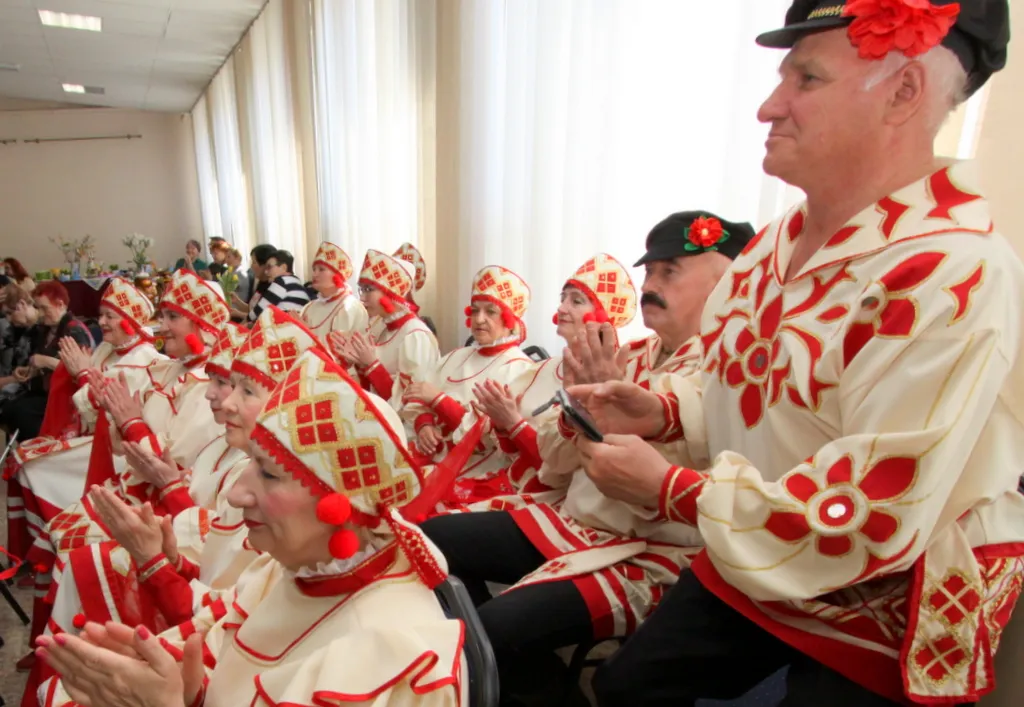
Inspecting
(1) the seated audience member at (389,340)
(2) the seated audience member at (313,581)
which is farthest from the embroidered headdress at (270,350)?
(1) the seated audience member at (389,340)

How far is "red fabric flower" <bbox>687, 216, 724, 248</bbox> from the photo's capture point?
1875 millimetres

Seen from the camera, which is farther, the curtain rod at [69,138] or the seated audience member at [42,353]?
the curtain rod at [69,138]

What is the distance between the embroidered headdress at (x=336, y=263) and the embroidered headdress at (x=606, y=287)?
275 centimetres

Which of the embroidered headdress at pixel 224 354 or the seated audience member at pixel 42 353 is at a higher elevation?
the embroidered headdress at pixel 224 354

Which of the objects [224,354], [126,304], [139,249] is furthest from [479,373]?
[139,249]

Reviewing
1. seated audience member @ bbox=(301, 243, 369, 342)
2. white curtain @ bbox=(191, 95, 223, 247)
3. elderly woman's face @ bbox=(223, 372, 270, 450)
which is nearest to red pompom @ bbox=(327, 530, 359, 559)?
elderly woman's face @ bbox=(223, 372, 270, 450)

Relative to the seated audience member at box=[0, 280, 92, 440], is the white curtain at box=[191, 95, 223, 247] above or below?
above

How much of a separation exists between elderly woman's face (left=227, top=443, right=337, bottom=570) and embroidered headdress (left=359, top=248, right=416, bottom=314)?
2844 millimetres

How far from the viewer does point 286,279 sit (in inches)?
212

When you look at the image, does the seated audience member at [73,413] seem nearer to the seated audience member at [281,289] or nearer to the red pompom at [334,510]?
the seated audience member at [281,289]

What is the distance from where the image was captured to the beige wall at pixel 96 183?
1398 cm

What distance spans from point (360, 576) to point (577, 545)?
2.65 feet

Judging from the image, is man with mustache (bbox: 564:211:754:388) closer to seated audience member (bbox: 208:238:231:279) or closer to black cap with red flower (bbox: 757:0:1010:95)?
black cap with red flower (bbox: 757:0:1010:95)

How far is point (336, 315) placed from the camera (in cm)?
465
